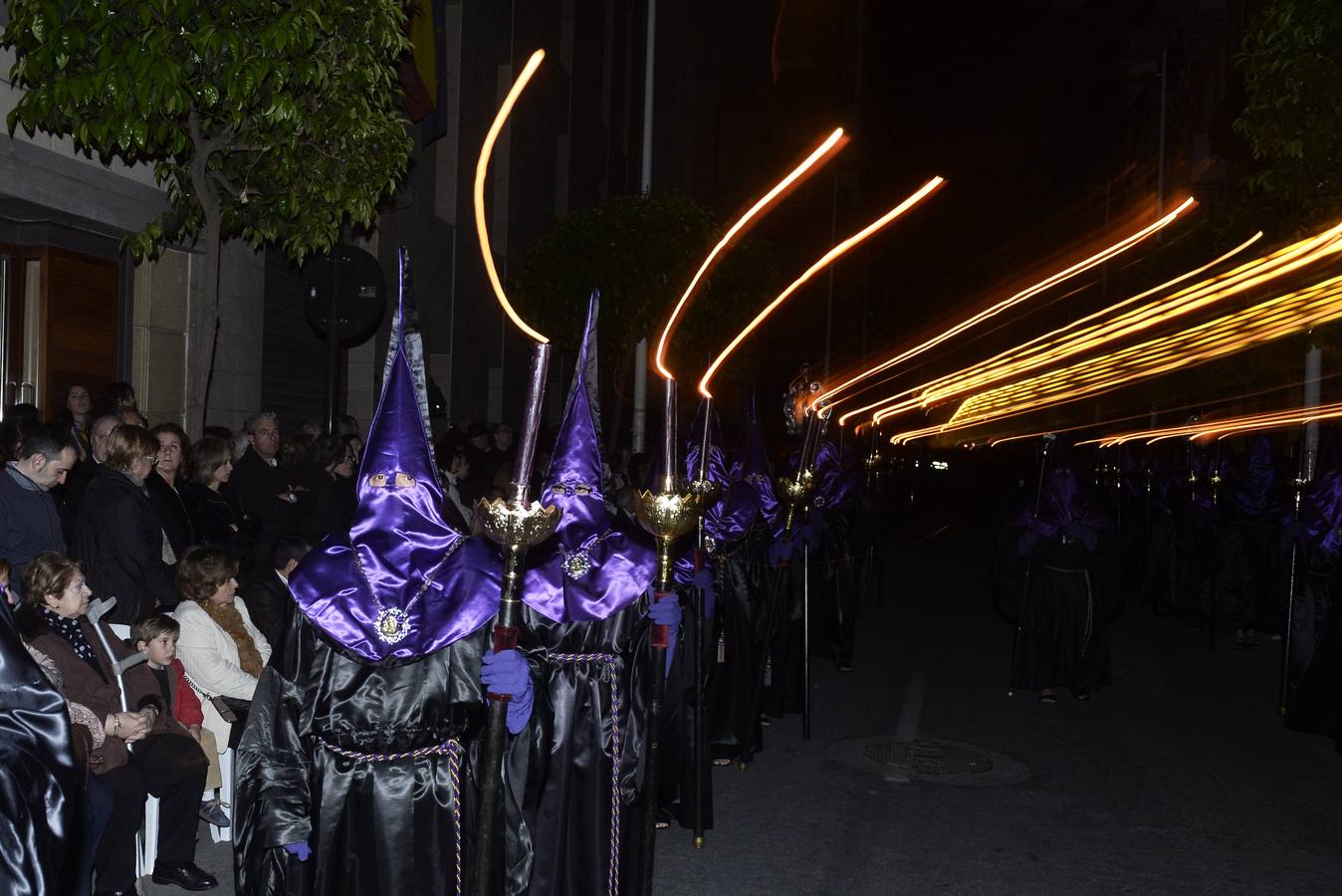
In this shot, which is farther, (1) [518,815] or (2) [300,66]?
(2) [300,66]

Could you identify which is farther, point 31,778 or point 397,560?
point 397,560

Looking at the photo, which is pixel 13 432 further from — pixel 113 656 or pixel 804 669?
pixel 804 669

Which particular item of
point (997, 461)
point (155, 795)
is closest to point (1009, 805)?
point (155, 795)

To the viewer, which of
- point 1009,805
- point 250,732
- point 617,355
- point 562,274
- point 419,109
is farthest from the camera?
point 617,355

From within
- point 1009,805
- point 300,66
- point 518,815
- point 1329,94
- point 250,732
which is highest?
point 1329,94

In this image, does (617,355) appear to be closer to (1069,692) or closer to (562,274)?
(562,274)

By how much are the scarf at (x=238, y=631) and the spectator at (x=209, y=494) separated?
971mm

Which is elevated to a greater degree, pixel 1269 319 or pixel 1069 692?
pixel 1269 319

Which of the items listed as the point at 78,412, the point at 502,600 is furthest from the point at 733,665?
the point at 502,600

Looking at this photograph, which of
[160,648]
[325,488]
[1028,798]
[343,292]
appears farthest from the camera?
[325,488]

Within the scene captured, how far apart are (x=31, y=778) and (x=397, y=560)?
1607 mm

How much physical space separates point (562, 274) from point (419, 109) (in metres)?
3.56

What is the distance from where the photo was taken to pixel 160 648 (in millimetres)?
6637

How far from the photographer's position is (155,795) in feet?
21.1
